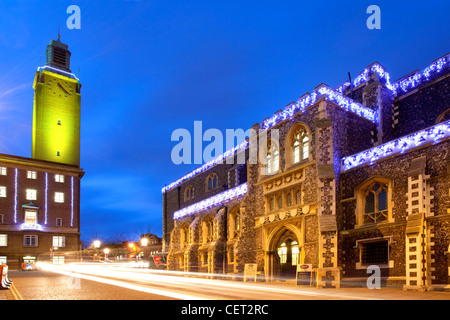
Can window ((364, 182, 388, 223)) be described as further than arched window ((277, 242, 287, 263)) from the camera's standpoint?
No

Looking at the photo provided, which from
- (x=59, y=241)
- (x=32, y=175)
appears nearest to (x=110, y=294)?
(x=59, y=241)

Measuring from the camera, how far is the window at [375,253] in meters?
20.8

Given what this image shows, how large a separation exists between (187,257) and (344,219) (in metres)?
19.5

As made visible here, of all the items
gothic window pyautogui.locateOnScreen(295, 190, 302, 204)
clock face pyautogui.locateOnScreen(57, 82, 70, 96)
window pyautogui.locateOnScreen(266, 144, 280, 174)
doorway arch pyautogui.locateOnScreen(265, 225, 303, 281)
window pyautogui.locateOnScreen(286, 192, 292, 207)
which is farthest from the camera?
clock face pyautogui.locateOnScreen(57, 82, 70, 96)

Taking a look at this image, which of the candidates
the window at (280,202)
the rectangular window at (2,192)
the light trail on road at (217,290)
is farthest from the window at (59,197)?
the window at (280,202)

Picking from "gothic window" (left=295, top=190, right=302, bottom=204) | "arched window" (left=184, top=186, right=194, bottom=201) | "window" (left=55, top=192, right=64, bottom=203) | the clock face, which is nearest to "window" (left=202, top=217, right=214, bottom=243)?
"arched window" (left=184, top=186, right=194, bottom=201)

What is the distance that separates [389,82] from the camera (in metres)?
28.8

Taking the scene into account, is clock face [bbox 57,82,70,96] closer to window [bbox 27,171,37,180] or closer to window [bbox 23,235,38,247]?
window [bbox 27,171,37,180]

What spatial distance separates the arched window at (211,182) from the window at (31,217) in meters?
29.5

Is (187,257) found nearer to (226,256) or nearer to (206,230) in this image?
(206,230)

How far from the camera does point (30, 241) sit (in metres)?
58.4

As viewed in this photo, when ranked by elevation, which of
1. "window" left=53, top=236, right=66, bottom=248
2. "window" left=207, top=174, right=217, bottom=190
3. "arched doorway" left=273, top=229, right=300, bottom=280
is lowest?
"window" left=53, top=236, right=66, bottom=248

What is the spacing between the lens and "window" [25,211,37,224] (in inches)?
2313
